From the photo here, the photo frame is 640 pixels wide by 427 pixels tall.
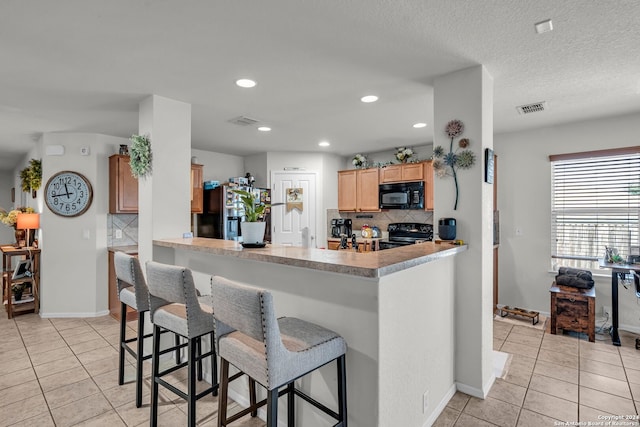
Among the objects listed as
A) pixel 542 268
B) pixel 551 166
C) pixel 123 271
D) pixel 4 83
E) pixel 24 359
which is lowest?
pixel 24 359

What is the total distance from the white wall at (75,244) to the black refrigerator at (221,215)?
137cm

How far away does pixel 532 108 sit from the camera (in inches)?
136

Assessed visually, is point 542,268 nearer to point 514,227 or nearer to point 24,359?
point 514,227

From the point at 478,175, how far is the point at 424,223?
3.10 m

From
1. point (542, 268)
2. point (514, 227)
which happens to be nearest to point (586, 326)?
point (542, 268)

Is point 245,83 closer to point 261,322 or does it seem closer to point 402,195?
point 261,322

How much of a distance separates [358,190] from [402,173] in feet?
3.00

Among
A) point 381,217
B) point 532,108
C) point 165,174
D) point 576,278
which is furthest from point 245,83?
point 576,278

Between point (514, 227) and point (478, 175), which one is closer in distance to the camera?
point (478, 175)

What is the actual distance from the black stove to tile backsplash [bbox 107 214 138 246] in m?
3.79

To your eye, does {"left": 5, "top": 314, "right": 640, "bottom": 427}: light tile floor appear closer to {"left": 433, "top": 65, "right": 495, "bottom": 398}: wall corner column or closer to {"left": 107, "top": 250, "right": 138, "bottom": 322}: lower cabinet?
{"left": 433, "top": 65, "right": 495, "bottom": 398}: wall corner column

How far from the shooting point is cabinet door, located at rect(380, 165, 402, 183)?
5.37m

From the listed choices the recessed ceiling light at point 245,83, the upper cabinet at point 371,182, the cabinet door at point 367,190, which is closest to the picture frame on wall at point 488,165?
the recessed ceiling light at point 245,83

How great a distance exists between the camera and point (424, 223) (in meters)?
5.50
